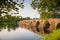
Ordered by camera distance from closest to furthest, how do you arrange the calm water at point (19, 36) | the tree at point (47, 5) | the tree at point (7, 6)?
the tree at point (7, 6) → the tree at point (47, 5) → the calm water at point (19, 36)

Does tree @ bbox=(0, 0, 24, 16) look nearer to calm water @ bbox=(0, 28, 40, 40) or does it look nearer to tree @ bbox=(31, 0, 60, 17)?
tree @ bbox=(31, 0, 60, 17)

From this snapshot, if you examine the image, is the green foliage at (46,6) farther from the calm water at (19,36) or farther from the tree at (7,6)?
the calm water at (19,36)

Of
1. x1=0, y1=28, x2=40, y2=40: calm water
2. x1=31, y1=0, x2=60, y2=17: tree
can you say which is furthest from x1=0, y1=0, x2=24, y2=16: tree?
x1=0, y1=28, x2=40, y2=40: calm water

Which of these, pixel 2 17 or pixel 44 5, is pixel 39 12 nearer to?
pixel 44 5

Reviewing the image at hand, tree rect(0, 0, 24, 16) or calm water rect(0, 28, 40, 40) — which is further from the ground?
tree rect(0, 0, 24, 16)

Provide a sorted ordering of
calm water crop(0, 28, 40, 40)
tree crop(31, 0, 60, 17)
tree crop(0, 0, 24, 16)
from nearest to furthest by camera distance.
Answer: tree crop(0, 0, 24, 16) < tree crop(31, 0, 60, 17) < calm water crop(0, 28, 40, 40)

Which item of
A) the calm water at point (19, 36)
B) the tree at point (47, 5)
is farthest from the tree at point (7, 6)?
the calm water at point (19, 36)

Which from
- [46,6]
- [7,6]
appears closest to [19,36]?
[46,6]

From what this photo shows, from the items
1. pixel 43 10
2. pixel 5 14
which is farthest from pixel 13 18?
pixel 43 10

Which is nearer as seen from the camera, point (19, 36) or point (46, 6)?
point (46, 6)

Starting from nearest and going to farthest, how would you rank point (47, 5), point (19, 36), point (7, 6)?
point (7, 6), point (47, 5), point (19, 36)

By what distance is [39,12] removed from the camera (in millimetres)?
16797

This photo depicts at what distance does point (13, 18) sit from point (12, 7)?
0.56 metres

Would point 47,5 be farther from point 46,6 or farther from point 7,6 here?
point 7,6
